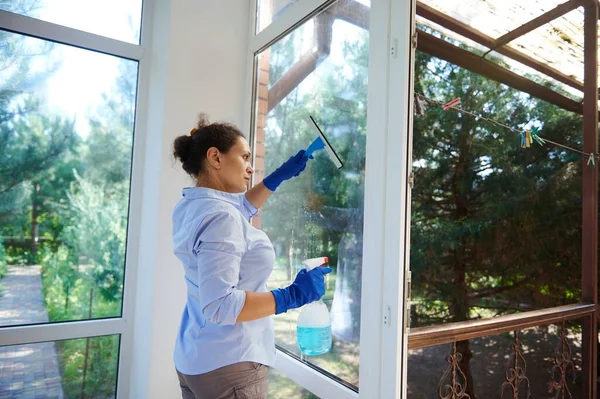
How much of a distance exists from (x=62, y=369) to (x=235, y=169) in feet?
5.20

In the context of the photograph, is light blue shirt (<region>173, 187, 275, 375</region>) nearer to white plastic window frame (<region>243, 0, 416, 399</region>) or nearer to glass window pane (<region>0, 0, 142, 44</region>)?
white plastic window frame (<region>243, 0, 416, 399</region>)

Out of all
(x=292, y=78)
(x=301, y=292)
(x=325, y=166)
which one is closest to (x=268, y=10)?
(x=292, y=78)

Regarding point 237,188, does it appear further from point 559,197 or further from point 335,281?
point 559,197

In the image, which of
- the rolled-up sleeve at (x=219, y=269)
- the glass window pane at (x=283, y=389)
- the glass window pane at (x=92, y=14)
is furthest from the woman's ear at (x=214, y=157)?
the glass window pane at (x=92, y=14)

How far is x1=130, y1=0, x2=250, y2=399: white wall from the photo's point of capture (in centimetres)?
196

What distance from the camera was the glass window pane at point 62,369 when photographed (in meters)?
1.82

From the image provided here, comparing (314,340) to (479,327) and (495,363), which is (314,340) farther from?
(495,363)

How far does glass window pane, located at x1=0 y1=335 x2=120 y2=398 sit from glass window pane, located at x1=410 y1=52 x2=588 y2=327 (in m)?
2.35

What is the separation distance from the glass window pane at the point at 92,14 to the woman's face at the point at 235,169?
1446 millimetres

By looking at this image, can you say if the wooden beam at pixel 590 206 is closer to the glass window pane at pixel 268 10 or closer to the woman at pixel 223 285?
the glass window pane at pixel 268 10

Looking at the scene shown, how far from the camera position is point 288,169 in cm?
143

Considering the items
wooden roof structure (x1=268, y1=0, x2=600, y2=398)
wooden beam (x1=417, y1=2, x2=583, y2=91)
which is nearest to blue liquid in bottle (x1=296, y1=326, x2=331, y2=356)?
wooden roof structure (x1=268, y1=0, x2=600, y2=398)

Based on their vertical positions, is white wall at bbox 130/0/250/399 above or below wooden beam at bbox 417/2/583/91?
below

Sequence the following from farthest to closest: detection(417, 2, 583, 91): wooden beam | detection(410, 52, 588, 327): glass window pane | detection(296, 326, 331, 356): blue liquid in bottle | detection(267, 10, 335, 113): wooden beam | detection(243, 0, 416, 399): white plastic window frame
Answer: detection(410, 52, 588, 327): glass window pane < detection(417, 2, 583, 91): wooden beam < detection(267, 10, 335, 113): wooden beam < detection(296, 326, 331, 356): blue liquid in bottle < detection(243, 0, 416, 399): white plastic window frame
